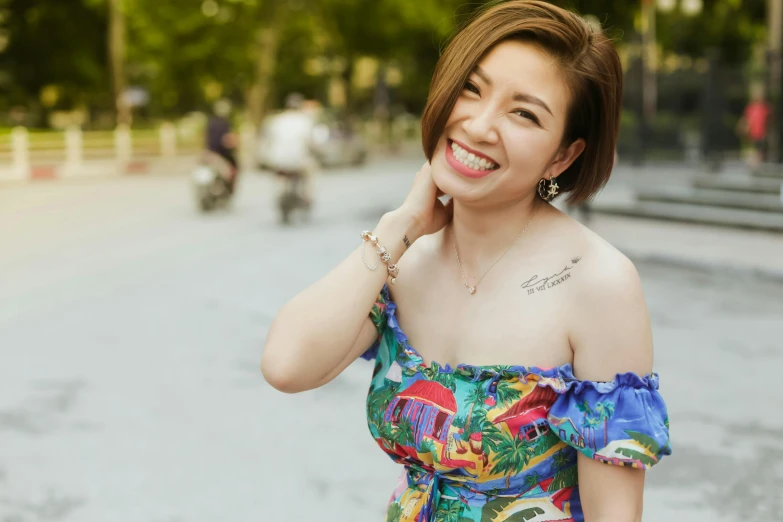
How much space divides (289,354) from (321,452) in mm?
3301

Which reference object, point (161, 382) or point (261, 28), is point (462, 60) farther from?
point (261, 28)

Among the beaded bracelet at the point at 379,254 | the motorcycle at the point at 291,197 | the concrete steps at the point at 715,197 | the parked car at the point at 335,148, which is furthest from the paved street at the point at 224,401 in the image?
the parked car at the point at 335,148

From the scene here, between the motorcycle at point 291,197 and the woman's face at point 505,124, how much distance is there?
528 inches

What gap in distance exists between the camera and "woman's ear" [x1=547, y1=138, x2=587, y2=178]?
174 centimetres

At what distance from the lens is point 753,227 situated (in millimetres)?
13055

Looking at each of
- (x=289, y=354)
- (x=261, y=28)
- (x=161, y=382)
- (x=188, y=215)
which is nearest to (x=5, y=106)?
(x=261, y=28)

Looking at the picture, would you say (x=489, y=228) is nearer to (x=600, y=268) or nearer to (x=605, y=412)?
(x=600, y=268)

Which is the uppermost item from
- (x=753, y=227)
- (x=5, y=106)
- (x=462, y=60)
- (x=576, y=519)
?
(x=462, y=60)

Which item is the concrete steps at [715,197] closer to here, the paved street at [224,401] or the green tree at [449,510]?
the paved street at [224,401]

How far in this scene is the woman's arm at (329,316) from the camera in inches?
69.8

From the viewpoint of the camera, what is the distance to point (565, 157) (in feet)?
5.77

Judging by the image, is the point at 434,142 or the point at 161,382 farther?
the point at 161,382

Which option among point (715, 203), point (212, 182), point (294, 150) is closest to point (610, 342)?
point (715, 203)

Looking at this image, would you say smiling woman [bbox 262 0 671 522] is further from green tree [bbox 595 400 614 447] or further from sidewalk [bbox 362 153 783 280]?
sidewalk [bbox 362 153 783 280]
